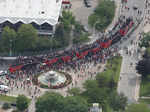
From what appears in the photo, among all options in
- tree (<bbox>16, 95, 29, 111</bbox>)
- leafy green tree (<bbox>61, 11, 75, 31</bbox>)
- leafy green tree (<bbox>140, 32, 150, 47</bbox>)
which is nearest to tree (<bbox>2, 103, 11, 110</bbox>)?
tree (<bbox>16, 95, 29, 111</bbox>)

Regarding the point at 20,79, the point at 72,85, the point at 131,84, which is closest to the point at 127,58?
the point at 131,84

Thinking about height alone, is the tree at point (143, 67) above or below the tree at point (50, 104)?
above

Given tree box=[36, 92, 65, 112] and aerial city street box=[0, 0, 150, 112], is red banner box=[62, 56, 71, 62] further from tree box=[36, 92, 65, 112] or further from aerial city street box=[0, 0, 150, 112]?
tree box=[36, 92, 65, 112]

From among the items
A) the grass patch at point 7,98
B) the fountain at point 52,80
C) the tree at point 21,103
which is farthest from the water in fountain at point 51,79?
the tree at point 21,103

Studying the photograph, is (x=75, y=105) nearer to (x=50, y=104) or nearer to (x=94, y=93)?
(x=50, y=104)

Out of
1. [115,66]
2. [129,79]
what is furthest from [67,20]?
[129,79]

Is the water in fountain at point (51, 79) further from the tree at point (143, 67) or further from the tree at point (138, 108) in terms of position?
the tree at point (138, 108)
